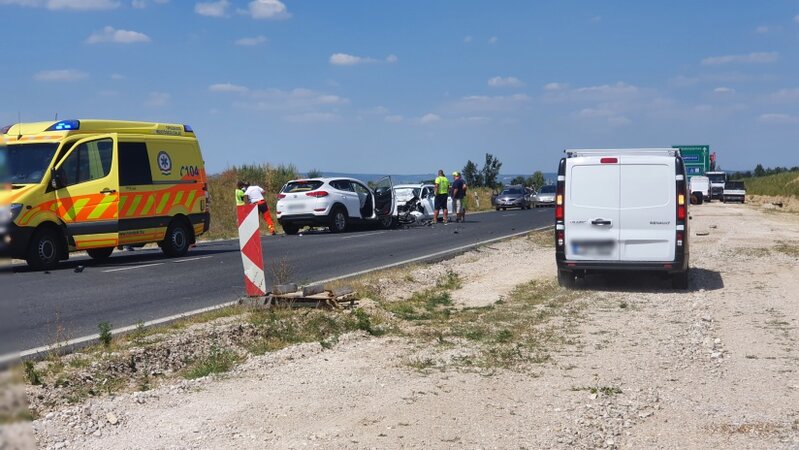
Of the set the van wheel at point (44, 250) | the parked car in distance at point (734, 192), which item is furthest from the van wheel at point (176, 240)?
the parked car in distance at point (734, 192)

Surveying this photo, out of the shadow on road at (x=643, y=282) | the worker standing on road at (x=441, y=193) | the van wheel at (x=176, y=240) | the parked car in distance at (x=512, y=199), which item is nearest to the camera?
the shadow on road at (x=643, y=282)

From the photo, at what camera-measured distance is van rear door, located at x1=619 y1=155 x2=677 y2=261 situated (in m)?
12.6

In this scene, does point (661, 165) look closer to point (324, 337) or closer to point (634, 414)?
point (324, 337)

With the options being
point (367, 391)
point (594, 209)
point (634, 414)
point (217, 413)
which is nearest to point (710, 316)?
point (594, 209)

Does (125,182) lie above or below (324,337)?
above

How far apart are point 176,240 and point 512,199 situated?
1421 inches

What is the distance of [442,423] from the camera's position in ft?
19.2

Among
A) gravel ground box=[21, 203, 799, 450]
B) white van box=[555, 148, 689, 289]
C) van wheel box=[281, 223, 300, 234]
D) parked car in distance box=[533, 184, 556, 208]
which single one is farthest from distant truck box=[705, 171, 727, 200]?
gravel ground box=[21, 203, 799, 450]

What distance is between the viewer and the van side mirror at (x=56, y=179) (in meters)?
15.6

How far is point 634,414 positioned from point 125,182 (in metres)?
13.0

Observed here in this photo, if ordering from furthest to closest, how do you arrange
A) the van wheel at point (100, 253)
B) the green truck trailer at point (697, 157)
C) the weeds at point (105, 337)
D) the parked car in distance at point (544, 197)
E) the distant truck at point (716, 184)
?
the distant truck at point (716, 184)
the green truck trailer at point (697, 157)
the parked car in distance at point (544, 197)
the van wheel at point (100, 253)
the weeds at point (105, 337)

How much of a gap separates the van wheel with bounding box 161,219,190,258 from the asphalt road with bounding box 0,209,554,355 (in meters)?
0.31

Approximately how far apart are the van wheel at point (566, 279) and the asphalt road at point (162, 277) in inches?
157

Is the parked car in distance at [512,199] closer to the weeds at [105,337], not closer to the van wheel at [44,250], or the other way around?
the van wheel at [44,250]
